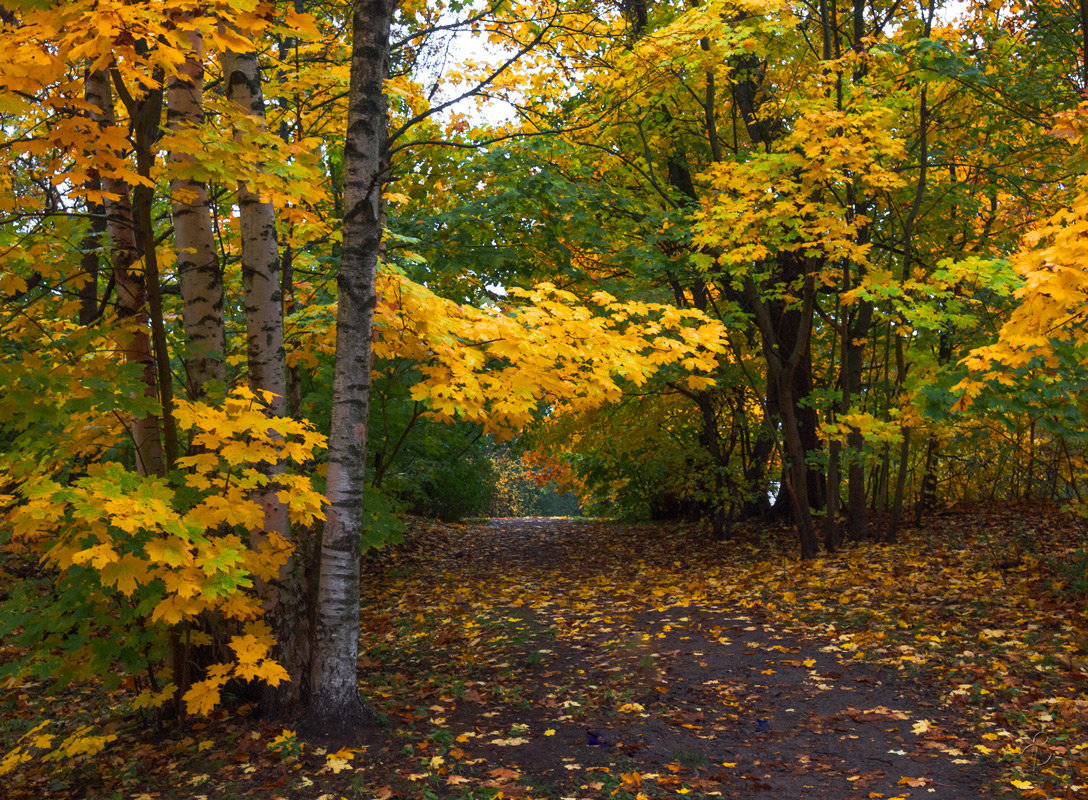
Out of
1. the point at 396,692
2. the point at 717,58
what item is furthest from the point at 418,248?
the point at 396,692

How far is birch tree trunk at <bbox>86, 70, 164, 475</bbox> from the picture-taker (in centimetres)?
468

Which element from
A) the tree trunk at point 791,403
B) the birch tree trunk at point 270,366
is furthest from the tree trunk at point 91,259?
the tree trunk at point 791,403

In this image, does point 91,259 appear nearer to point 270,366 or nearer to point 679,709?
point 270,366

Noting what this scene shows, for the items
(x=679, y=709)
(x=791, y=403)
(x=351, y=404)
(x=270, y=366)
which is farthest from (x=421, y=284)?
(x=791, y=403)

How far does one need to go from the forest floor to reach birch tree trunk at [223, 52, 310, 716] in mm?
430

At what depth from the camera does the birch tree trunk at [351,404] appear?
451 centimetres

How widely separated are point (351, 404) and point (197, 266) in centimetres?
151

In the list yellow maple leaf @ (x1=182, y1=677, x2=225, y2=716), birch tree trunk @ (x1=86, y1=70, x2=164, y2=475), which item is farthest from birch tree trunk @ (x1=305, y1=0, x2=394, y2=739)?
birch tree trunk @ (x1=86, y1=70, x2=164, y2=475)

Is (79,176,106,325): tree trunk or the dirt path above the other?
(79,176,106,325): tree trunk

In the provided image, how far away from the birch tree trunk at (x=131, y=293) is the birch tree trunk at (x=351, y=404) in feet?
4.08

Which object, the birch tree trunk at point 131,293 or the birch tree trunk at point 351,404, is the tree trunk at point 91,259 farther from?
the birch tree trunk at point 351,404

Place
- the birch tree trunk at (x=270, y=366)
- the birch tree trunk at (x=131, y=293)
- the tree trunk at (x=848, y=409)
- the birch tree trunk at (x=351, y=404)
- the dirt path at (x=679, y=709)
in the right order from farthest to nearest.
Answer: the tree trunk at (x=848, y=409), the birch tree trunk at (x=270, y=366), the birch tree trunk at (x=131, y=293), the birch tree trunk at (x=351, y=404), the dirt path at (x=679, y=709)

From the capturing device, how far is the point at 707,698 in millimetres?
5133

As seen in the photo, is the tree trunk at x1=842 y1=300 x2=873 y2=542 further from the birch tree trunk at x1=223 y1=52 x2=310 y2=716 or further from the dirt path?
the birch tree trunk at x1=223 y1=52 x2=310 y2=716
